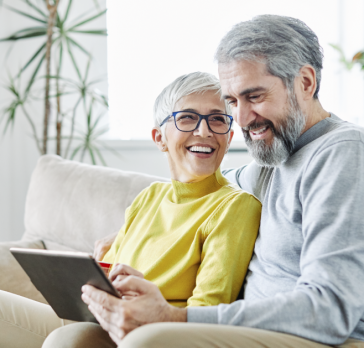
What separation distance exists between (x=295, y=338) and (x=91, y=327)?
0.57m

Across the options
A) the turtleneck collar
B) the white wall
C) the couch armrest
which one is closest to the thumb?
the turtleneck collar

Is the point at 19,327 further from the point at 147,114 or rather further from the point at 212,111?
the point at 147,114

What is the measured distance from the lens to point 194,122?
4.48ft

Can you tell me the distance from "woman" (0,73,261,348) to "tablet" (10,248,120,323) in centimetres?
10

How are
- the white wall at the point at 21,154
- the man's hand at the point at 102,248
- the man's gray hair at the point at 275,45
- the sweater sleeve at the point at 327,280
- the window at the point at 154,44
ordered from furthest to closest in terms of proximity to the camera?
the window at the point at 154,44 → the white wall at the point at 21,154 → the man's hand at the point at 102,248 → the man's gray hair at the point at 275,45 → the sweater sleeve at the point at 327,280

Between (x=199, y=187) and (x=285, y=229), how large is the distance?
341 millimetres

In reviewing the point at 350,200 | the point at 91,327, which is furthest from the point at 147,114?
the point at 350,200

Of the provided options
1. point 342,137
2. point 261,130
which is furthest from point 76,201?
point 342,137

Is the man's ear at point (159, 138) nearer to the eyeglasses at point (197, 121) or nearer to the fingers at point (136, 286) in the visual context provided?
the eyeglasses at point (197, 121)

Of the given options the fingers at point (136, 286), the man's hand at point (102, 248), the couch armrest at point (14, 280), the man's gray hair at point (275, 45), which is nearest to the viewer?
the fingers at point (136, 286)

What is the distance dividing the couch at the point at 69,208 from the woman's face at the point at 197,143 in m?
0.49

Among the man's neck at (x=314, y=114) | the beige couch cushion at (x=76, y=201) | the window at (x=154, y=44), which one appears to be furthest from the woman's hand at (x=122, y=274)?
the window at (x=154, y=44)

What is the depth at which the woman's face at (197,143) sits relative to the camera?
135 cm

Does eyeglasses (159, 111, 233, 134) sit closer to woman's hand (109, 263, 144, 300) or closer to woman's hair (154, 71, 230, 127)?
woman's hair (154, 71, 230, 127)
